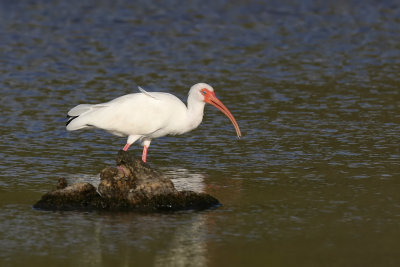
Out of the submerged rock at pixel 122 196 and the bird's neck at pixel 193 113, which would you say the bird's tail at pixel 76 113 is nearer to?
the bird's neck at pixel 193 113

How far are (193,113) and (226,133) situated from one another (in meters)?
1.85

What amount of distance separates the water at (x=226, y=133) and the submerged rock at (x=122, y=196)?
200mm

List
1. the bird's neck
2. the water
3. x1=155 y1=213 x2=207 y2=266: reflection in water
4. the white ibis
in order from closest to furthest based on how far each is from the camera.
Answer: x1=155 y1=213 x2=207 y2=266: reflection in water
the water
the white ibis
the bird's neck

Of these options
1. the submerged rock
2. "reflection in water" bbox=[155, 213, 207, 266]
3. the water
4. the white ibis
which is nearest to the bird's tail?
the white ibis

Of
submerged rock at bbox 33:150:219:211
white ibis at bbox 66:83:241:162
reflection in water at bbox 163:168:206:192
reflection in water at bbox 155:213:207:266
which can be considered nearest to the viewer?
reflection in water at bbox 155:213:207:266

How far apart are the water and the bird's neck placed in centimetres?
50

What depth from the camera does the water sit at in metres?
8.59

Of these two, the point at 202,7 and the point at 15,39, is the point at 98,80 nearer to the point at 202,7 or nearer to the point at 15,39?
the point at 15,39

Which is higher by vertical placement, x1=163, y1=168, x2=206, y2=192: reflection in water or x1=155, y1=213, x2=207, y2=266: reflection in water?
x1=163, y1=168, x2=206, y2=192: reflection in water

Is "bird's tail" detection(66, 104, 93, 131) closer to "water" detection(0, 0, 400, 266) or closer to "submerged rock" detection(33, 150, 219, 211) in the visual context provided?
"water" detection(0, 0, 400, 266)

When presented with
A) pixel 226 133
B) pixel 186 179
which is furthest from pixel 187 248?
pixel 226 133

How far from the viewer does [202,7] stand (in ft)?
85.6

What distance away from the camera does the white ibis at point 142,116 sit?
11.4 meters

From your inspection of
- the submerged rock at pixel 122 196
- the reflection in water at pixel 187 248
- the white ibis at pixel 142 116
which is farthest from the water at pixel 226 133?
the white ibis at pixel 142 116
